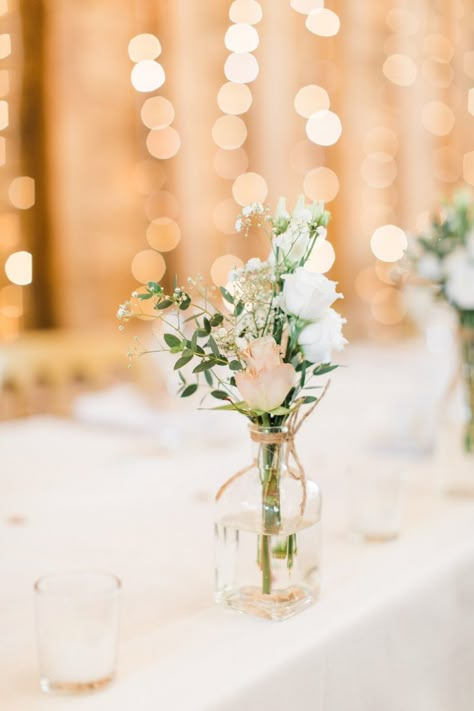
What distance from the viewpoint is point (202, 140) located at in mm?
3205

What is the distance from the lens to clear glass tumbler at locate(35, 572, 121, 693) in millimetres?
644

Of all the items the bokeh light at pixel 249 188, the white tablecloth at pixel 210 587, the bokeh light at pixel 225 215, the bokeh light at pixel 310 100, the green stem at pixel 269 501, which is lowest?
the white tablecloth at pixel 210 587

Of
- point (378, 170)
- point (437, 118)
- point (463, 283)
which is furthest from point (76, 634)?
point (437, 118)

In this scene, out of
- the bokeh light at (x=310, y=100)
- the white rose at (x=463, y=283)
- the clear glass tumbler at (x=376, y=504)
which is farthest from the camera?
the bokeh light at (x=310, y=100)

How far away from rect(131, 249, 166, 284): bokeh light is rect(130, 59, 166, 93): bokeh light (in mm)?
569

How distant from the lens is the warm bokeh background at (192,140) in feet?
8.98

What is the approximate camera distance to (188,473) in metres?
1.40

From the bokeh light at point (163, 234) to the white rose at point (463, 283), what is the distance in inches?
78.5

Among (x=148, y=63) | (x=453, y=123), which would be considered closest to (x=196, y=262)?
(x=148, y=63)

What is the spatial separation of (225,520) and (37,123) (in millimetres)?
2209

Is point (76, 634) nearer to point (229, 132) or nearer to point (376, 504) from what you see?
point (376, 504)

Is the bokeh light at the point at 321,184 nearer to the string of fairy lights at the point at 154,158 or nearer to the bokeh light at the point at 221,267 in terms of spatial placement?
the bokeh light at the point at 221,267

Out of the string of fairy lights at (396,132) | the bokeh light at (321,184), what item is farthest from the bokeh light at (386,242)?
the bokeh light at (321,184)

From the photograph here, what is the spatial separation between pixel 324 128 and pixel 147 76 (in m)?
1.05
